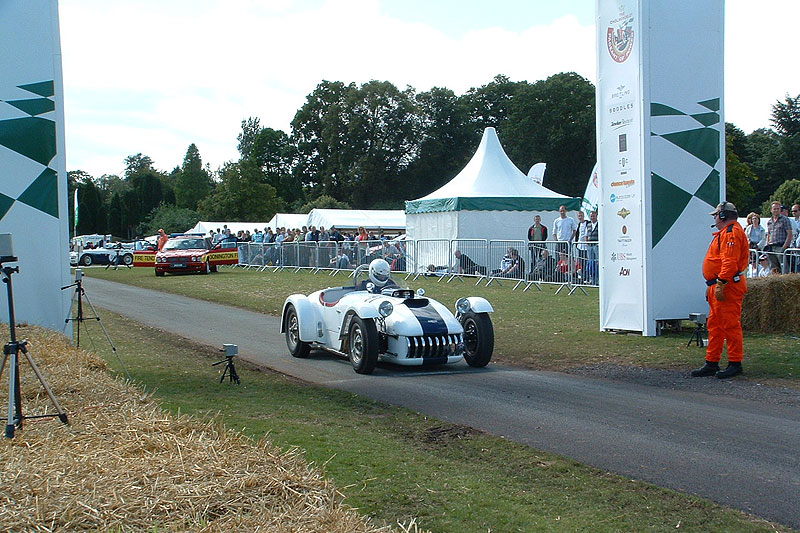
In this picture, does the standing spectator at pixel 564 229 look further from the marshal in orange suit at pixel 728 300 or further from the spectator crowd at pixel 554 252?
the marshal in orange suit at pixel 728 300

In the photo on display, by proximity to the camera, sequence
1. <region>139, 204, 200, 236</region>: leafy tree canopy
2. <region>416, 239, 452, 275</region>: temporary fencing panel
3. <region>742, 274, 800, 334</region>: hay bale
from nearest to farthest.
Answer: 1. <region>742, 274, 800, 334</region>: hay bale
2. <region>416, 239, 452, 275</region>: temporary fencing panel
3. <region>139, 204, 200, 236</region>: leafy tree canopy

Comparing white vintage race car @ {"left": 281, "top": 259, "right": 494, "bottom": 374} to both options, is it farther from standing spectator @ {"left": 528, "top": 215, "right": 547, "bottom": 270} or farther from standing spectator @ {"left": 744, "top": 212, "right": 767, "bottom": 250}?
standing spectator @ {"left": 744, "top": 212, "right": 767, "bottom": 250}

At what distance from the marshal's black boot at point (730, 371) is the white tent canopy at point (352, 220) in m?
43.9

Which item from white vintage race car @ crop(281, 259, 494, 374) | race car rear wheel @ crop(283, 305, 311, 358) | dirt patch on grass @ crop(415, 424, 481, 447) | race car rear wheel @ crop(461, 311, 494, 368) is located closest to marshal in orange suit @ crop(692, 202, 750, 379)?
Result: race car rear wheel @ crop(461, 311, 494, 368)

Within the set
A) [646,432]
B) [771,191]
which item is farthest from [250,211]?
[646,432]

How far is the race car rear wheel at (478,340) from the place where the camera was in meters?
11.2

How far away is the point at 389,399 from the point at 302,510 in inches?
212

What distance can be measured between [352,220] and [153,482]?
166ft

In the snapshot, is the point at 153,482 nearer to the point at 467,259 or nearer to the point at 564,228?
the point at 564,228

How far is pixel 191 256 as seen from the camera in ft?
118

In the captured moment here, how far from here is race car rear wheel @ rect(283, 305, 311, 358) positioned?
12.5 meters

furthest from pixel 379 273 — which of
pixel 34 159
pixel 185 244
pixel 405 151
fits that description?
pixel 405 151

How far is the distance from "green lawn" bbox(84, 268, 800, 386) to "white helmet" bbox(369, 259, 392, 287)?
2.14m

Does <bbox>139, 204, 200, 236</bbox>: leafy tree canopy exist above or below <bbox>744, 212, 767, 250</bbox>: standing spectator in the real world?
above
